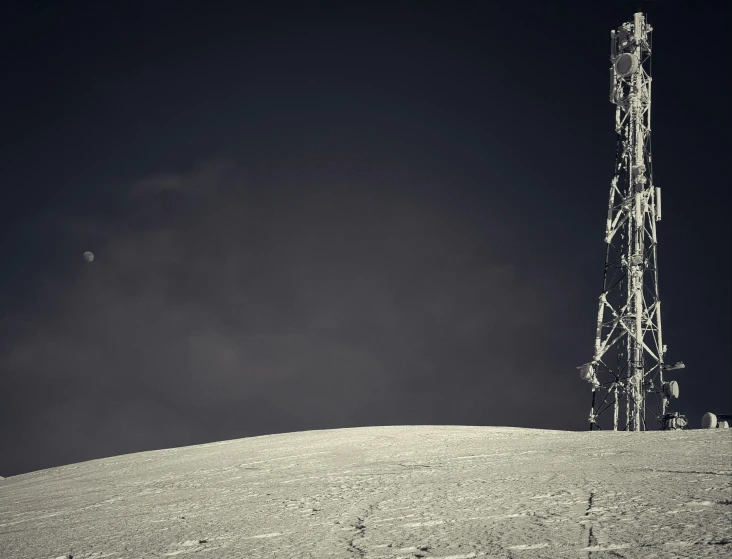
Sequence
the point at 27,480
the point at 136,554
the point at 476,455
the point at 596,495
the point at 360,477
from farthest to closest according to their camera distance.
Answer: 1. the point at 27,480
2. the point at 476,455
3. the point at 360,477
4. the point at 596,495
5. the point at 136,554

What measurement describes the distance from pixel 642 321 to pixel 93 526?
17.5 m

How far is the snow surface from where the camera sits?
12.0 feet

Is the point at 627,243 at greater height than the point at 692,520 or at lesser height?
greater

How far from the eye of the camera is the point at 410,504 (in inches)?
189

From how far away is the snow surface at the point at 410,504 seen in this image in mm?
3650

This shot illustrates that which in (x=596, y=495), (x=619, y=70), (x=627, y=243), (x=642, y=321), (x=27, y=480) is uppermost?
(x=619, y=70)

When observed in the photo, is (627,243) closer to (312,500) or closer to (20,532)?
(312,500)

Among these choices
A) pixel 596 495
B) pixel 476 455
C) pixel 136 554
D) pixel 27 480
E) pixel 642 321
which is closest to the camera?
pixel 136 554

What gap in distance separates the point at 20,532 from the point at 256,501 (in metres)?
2.13

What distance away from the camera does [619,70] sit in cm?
1950

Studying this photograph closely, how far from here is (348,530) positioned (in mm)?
4148

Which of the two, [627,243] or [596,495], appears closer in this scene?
[596,495]

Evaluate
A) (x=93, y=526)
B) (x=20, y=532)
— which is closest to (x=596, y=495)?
(x=93, y=526)

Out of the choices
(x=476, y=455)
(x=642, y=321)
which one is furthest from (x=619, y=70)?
(x=476, y=455)
